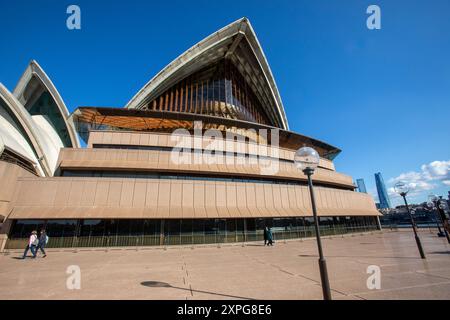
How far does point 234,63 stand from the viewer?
45.9 meters

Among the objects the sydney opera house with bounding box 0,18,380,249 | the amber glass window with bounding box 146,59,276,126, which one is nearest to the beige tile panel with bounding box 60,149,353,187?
the sydney opera house with bounding box 0,18,380,249

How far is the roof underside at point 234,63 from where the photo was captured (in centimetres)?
3718

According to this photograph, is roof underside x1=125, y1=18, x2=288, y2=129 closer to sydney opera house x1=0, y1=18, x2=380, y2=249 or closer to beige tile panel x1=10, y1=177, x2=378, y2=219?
sydney opera house x1=0, y1=18, x2=380, y2=249

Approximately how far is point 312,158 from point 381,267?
19.7 feet

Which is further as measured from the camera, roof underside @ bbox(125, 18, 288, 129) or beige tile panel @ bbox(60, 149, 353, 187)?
roof underside @ bbox(125, 18, 288, 129)

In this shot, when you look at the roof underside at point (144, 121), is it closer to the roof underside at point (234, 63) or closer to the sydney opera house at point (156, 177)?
the sydney opera house at point (156, 177)

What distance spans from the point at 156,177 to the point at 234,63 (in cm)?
3530

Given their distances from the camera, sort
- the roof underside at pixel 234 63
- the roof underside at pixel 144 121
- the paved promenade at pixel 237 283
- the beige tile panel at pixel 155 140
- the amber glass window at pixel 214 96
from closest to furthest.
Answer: the paved promenade at pixel 237 283, the beige tile panel at pixel 155 140, the roof underside at pixel 144 121, the roof underside at pixel 234 63, the amber glass window at pixel 214 96

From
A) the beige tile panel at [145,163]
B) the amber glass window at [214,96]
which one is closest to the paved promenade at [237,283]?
the beige tile panel at [145,163]

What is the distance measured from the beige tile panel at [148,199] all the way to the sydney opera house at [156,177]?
0.09 m

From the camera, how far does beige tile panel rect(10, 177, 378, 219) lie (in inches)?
664

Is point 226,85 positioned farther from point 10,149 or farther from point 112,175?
point 10,149

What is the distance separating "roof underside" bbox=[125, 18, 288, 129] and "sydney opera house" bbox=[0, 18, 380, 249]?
0.85 ft

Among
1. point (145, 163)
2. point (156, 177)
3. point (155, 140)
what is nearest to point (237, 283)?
point (156, 177)
